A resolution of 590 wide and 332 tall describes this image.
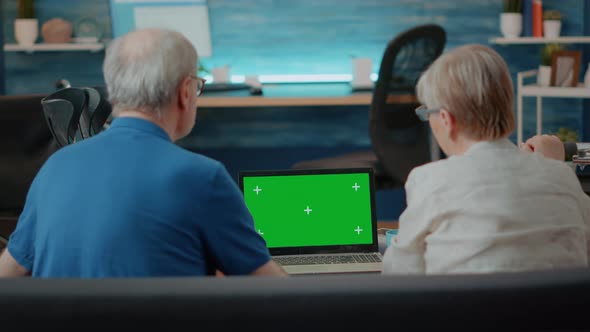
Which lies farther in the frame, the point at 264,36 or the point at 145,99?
the point at 264,36

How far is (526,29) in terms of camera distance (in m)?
5.64

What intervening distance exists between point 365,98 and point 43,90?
229cm

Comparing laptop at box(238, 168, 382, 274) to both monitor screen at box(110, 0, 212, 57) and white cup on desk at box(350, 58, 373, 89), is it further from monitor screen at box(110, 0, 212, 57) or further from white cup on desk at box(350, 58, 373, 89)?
monitor screen at box(110, 0, 212, 57)

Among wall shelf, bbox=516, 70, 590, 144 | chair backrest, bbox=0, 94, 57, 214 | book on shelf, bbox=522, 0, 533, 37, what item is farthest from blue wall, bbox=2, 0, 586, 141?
chair backrest, bbox=0, 94, 57, 214

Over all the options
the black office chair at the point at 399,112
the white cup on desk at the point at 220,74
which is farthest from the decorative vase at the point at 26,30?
the black office chair at the point at 399,112

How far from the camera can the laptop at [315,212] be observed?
2.22 m

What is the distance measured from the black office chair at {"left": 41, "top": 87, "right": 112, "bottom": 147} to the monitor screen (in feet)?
11.0

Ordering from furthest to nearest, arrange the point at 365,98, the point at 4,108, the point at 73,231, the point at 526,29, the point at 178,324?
the point at 526,29
the point at 365,98
the point at 4,108
the point at 73,231
the point at 178,324

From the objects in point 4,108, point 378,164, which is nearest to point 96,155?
point 4,108

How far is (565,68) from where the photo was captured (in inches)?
210

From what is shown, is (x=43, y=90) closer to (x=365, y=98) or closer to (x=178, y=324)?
(x=365, y=98)

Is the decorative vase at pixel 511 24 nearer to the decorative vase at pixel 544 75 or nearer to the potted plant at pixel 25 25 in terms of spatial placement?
the decorative vase at pixel 544 75

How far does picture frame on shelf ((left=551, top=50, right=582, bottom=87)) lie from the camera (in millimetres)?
5297

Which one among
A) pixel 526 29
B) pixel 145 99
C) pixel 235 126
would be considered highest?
pixel 145 99
